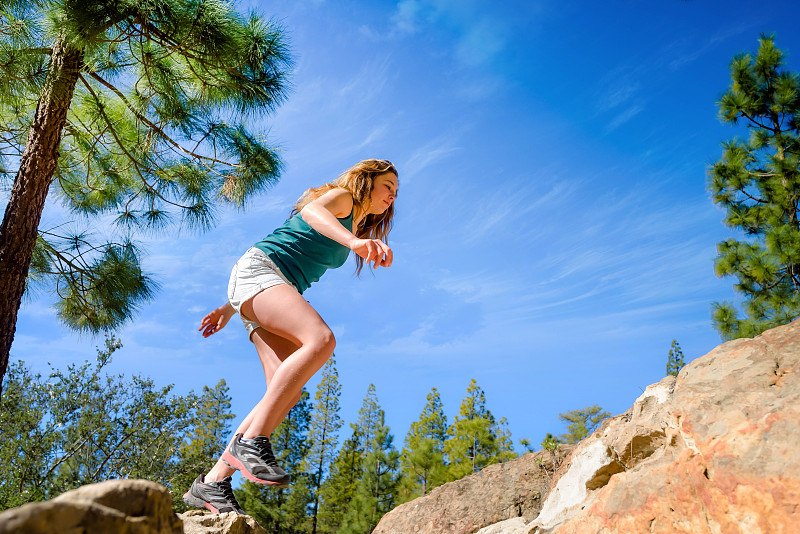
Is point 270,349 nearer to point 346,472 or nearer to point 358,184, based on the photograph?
point 358,184

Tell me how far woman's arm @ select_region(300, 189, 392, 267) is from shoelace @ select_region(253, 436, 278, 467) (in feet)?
2.42

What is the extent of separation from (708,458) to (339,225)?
1.57m

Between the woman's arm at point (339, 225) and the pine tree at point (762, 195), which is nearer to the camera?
the woman's arm at point (339, 225)

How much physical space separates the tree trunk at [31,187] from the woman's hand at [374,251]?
12.6 feet

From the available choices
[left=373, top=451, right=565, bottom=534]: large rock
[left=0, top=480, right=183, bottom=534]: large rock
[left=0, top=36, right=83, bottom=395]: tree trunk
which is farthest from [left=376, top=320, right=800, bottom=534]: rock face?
[left=0, top=36, right=83, bottom=395]: tree trunk

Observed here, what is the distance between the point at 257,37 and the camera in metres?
4.98

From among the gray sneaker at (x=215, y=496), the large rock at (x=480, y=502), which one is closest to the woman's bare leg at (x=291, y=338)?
the gray sneaker at (x=215, y=496)

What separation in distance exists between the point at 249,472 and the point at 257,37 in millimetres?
4244

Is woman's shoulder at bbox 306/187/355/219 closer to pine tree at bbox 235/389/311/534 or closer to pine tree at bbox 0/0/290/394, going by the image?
pine tree at bbox 0/0/290/394

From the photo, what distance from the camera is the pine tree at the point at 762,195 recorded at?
28.3 feet

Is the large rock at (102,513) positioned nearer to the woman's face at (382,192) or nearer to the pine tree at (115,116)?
the woman's face at (382,192)

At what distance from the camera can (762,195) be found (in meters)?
9.38

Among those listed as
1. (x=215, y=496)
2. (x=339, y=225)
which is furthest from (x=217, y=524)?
(x=339, y=225)

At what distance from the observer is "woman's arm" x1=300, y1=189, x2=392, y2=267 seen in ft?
6.59
